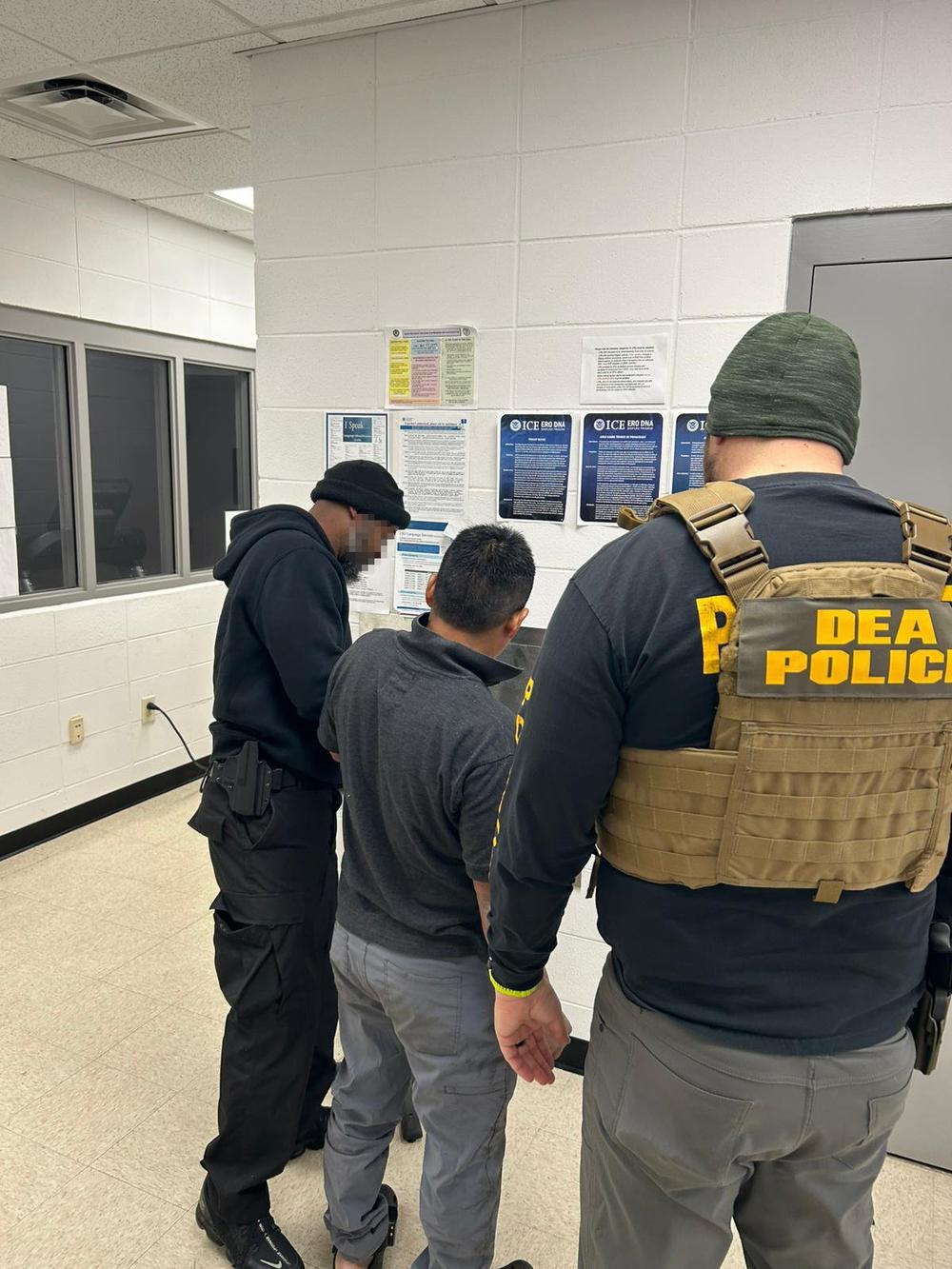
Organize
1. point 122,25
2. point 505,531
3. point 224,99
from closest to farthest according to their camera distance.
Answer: point 505,531 < point 122,25 < point 224,99

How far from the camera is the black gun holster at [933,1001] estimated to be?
1186 millimetres

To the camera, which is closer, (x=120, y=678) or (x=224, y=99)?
(x=224, y=99)

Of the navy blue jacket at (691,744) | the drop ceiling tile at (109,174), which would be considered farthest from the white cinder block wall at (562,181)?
the drop ceiling tile at (109,174)

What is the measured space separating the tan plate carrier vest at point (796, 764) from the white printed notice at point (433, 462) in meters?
1.38

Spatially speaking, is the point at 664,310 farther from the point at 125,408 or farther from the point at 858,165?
the point at 125,408

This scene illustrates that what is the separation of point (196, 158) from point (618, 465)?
2.25 meters

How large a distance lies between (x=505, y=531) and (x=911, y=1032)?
96 centimetres

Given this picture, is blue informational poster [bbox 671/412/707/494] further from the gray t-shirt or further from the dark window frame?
the dark window frame

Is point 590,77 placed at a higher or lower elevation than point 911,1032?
higher

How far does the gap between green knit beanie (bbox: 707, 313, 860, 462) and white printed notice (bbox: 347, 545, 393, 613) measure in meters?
1.51

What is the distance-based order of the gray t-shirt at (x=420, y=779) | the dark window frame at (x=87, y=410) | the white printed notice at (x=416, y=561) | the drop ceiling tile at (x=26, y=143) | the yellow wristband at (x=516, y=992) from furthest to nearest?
the dark window frame at (x=87, y=410) → the drop ceiling tile at (x=26, y=143) → the white printed notice at (x=416, y=561) → the gray t-shirt at (x=420, y=779) → the yellow wristband at (x=516, y=992)

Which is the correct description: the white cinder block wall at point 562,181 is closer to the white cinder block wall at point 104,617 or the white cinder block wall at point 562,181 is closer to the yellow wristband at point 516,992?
the yellow wristband at point 516,992

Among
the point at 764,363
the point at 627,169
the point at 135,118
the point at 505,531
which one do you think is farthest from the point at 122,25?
the point at 764,363

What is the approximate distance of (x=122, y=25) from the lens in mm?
2322
